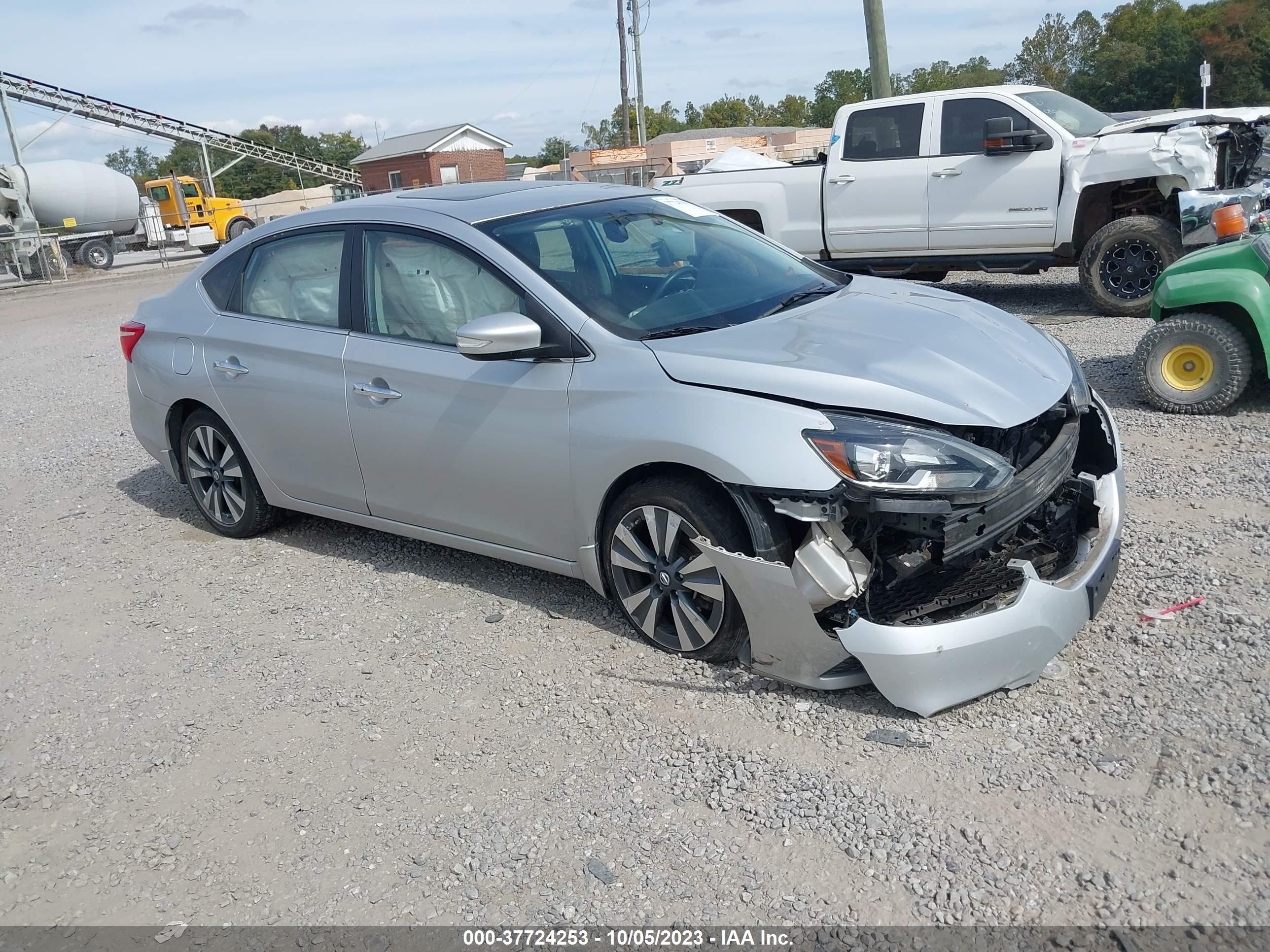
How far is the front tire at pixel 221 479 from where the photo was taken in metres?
5.63

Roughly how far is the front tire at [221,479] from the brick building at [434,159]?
4550 cm

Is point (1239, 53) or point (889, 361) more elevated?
point (1239, 53)

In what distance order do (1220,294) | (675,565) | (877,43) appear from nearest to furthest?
(675,565) → (1220,294) → (877,43)

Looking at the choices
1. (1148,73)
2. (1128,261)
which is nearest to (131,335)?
(1128,261)

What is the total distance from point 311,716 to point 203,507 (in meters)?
2.45

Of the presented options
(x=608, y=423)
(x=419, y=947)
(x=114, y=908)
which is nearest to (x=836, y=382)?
(x=608, y=423)

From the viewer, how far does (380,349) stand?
473cm

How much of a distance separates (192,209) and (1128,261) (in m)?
36.9

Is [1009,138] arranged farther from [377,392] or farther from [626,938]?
[626,938]

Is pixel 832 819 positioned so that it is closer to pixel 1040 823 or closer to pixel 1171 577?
pixel 1040 823

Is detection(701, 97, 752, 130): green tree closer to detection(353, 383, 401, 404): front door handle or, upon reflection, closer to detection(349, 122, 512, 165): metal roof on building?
detection(349, 122, 512, 165): metal roof on building

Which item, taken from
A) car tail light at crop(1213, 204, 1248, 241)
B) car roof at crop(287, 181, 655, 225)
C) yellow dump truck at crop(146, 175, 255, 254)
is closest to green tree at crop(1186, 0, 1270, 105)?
yellow dump truck at crop(146, 175, 255, 254)

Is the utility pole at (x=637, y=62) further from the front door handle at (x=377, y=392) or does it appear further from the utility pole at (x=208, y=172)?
the front door handle at (x=377, y=392)

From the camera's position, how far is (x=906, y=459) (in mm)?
3367
